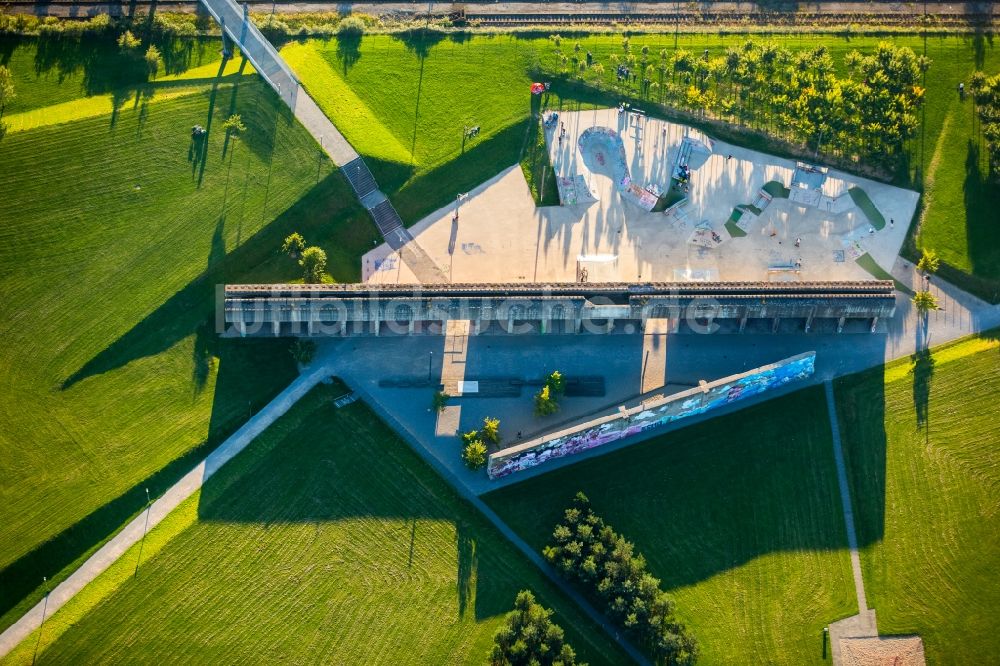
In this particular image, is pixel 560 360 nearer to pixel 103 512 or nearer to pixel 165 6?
pixel 103 512

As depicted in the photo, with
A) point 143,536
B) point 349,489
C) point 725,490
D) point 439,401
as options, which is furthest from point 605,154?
point 143,536

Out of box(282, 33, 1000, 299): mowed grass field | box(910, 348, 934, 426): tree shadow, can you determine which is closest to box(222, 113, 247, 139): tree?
box(282, 33, 1000, 299): mowed grass field

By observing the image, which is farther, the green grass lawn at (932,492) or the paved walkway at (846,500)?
the paved walkway at (846,500)

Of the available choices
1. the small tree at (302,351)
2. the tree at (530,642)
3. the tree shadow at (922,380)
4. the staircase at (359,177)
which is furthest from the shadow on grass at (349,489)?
the tree shadow at (922,380)

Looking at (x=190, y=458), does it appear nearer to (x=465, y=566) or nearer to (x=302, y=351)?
(x=302, y=351)

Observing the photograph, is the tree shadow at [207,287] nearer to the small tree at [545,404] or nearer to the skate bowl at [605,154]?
the skate bowl at [605,154]

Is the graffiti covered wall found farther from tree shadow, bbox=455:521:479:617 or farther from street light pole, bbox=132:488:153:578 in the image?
street light pole, bbox=132:488:153:578
